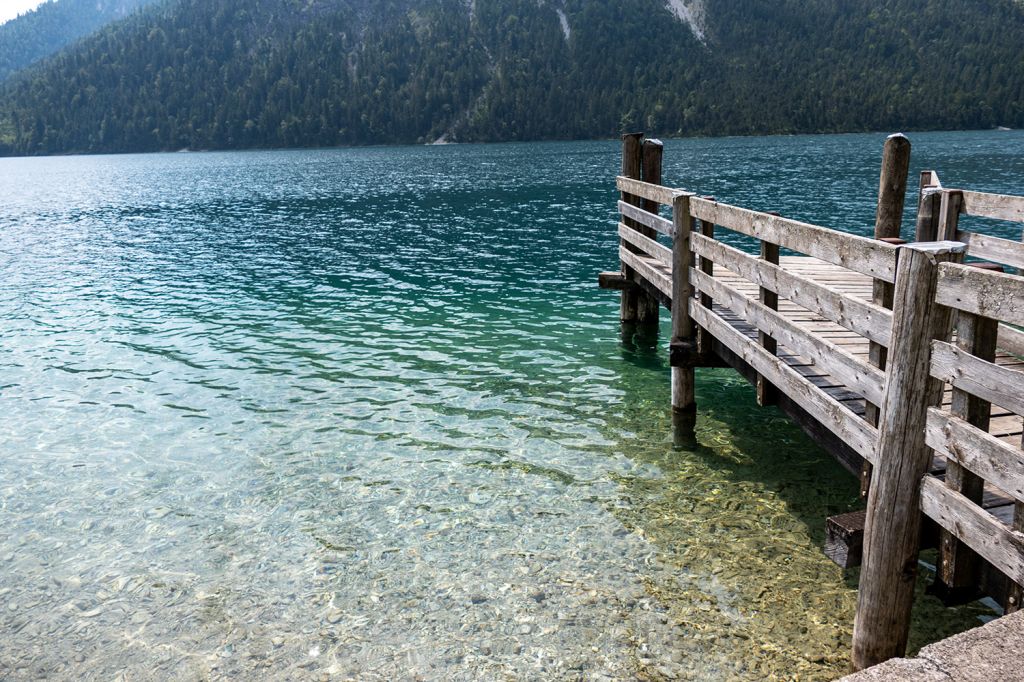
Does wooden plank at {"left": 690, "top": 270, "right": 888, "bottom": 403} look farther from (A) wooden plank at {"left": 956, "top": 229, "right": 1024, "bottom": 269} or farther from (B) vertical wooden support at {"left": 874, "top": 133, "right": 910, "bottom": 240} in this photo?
(A) wooden plank at {"left": 956, "top": 229, "right": 1024, "bottom": 269}

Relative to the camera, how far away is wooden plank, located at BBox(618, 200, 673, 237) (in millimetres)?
11378

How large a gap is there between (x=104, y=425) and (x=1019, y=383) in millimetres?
12434

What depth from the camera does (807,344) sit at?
22.9 feet

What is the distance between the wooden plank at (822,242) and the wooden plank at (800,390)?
124cm

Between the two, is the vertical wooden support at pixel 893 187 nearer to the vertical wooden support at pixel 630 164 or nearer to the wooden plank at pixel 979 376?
the wooden plank at pixel 979 376

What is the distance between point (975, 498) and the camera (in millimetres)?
4992

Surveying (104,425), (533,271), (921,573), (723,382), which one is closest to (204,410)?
(104,425)

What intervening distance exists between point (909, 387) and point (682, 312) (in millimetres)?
5894

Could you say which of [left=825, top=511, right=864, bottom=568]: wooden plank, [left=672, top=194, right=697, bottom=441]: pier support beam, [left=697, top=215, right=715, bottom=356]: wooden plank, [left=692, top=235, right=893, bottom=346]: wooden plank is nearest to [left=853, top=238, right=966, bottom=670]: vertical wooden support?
[left=825, top=511, right=864, bottom=568]: wooden plank

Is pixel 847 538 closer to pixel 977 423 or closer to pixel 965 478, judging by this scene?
pixel 965 478

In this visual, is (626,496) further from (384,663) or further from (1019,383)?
(1019,383)

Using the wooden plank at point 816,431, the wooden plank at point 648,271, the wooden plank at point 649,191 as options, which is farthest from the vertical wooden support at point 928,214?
the wooden plank at point 648,271

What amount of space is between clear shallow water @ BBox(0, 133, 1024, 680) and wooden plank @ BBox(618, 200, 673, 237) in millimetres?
2811

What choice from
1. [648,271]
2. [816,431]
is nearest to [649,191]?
[648,271]
